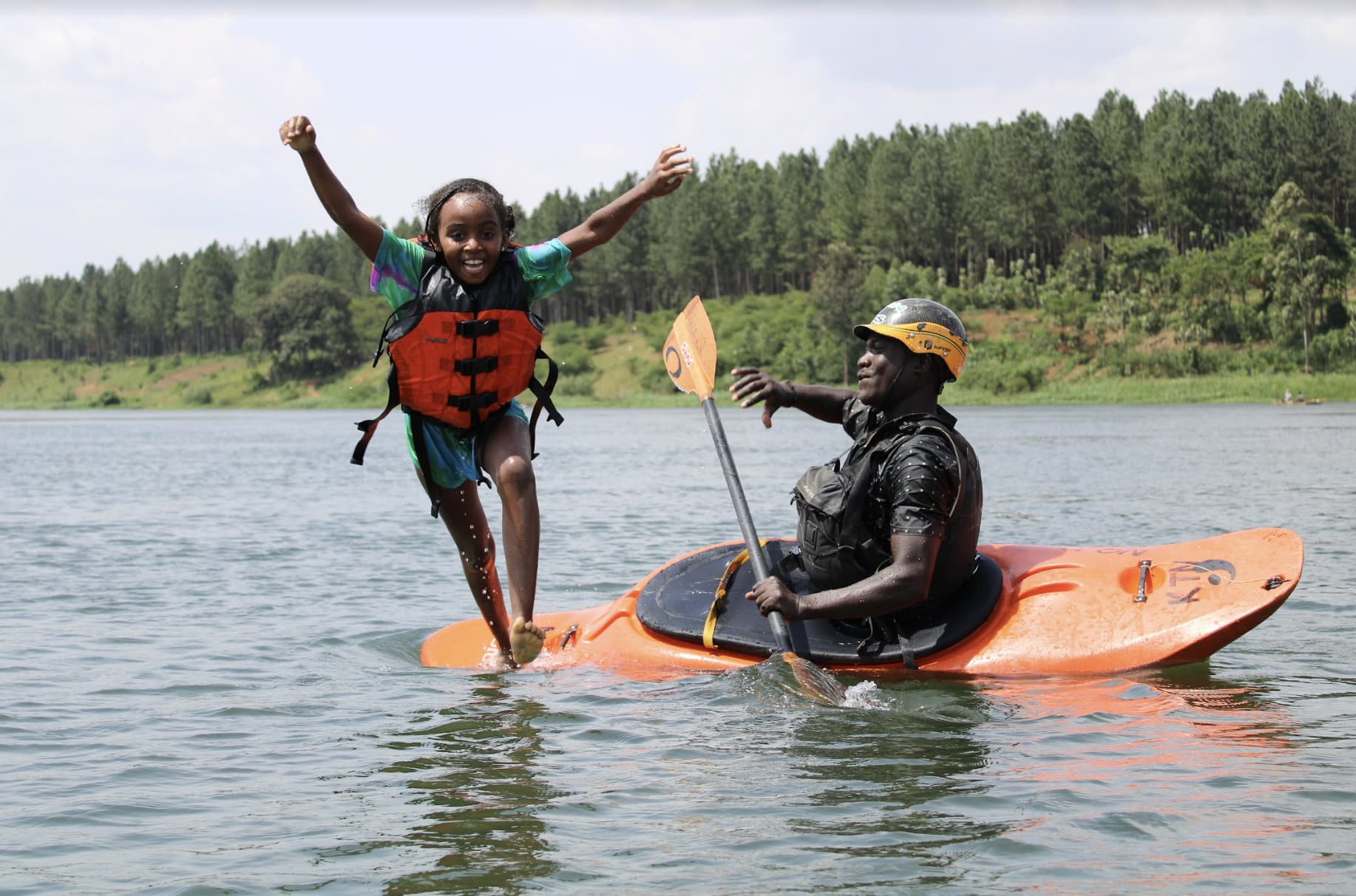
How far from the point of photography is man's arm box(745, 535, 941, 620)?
16.8ft

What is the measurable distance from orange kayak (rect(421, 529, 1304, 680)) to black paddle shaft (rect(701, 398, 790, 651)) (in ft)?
0.36

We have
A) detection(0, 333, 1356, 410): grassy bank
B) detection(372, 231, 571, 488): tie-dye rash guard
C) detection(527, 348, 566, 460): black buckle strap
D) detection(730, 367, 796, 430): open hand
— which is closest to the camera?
detection(372, 231, 571, 488): tie-dye rash guard

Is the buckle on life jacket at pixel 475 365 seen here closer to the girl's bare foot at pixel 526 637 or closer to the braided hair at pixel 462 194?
the braided hair at pixel 462 194

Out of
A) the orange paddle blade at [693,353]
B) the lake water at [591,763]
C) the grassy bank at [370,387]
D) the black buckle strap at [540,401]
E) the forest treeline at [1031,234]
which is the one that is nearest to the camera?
the lake water at [591,763]

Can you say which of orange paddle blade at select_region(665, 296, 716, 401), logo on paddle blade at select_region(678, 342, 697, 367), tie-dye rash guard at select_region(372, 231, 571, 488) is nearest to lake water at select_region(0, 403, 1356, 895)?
tie-dye rash guard at select_region(372, 231, 571, 488)

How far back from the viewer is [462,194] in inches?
211

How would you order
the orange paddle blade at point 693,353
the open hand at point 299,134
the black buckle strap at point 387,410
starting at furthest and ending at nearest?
the orange paddle blade at point 693,353, the black buckle strap at point 387,410, the open hand at point 299,134

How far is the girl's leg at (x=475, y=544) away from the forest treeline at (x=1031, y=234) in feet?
185

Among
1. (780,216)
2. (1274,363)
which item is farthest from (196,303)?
(1274,363)

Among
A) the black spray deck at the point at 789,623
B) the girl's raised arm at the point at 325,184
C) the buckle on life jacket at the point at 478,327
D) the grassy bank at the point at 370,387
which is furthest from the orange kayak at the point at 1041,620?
the grassy bank at the point at 370,387

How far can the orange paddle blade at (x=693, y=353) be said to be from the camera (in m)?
7.11

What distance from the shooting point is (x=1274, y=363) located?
5672 cm

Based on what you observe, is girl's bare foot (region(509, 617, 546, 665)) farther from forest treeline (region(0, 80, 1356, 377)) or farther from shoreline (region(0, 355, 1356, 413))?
forest treeline (region(0, 80, 1356, 377))

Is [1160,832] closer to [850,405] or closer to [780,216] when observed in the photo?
[850,405]
